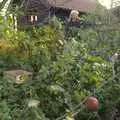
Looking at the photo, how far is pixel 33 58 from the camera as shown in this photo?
3424 mm

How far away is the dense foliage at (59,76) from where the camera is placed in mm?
2758

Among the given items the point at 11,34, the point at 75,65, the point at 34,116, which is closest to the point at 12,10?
the point at 11,34

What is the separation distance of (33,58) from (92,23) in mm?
1282

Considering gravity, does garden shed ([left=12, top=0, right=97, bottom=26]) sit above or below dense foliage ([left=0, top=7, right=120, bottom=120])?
above

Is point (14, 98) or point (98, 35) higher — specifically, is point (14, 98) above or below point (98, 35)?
below

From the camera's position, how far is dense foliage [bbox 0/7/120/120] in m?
2.76

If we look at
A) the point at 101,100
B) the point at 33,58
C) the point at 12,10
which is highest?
the point at 12,10

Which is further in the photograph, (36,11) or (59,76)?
(36,11)

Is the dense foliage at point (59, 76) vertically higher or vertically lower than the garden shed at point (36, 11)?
lower

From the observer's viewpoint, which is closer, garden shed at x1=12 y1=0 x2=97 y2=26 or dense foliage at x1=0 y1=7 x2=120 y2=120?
dense foliage at x1=0 y1=7 x2=120 y2=120

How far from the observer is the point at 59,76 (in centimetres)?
296

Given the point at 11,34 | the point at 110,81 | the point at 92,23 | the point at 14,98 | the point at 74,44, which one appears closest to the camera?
the point at 14,98

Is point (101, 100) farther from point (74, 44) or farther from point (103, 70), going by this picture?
point (74, 44)

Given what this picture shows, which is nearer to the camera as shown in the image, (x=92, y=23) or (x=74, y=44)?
(x=74, y=44)
